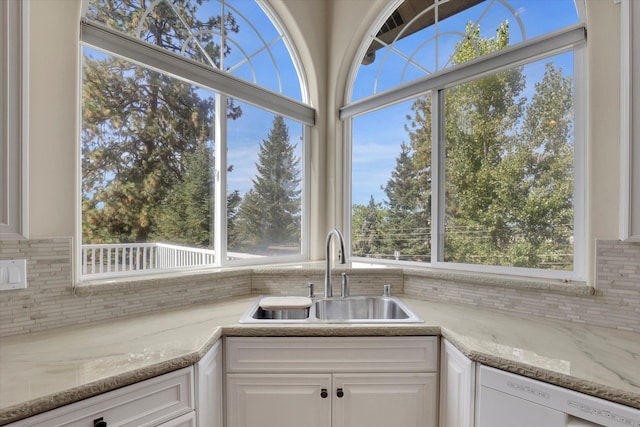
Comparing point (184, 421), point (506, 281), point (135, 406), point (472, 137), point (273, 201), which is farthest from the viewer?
point (273, 201)

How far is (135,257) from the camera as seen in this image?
1781 millimetres

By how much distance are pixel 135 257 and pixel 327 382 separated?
1.21m

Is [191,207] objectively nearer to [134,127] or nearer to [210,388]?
[134,127]

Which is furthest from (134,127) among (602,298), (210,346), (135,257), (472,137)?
(602,298)

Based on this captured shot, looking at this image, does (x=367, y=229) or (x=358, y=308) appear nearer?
(x=358, y=308)

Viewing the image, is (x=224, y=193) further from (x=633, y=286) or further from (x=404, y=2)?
(x=633, y=286)

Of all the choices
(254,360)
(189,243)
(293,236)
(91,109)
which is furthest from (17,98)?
(293,236)

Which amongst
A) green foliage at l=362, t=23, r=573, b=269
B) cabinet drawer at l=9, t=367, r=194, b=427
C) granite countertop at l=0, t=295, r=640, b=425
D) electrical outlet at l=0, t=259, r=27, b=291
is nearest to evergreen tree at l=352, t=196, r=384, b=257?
green foliage at l=362, t=23, r=573, b=269

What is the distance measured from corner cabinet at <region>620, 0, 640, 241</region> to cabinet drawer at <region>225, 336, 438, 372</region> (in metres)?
0.94

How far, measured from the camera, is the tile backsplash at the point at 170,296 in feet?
4.37

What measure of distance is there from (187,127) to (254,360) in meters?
1.41

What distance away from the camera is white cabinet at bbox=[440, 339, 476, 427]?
125cm

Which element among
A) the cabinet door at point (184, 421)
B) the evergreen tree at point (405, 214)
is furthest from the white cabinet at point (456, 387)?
the cabinet door at point (184, 421)

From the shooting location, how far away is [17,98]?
108 cm
